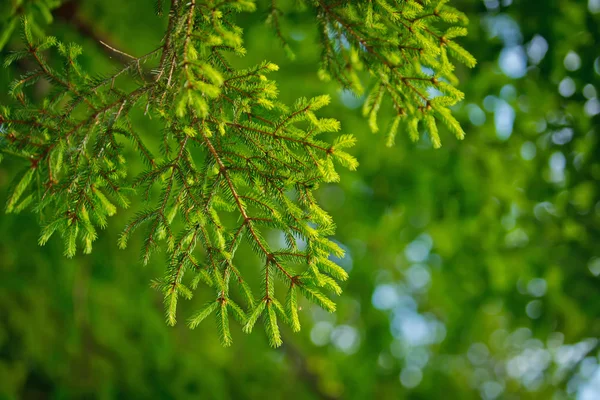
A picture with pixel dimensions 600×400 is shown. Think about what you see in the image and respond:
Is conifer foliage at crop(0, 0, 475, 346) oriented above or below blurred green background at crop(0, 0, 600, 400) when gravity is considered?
above

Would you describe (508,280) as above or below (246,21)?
below

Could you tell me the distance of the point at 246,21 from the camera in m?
3.56

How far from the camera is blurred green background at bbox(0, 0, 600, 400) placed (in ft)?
11.7

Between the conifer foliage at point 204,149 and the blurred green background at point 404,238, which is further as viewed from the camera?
the blurred green background at point 404,238

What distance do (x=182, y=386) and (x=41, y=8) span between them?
4367 millimetres

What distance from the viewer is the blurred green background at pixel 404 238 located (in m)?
3.58

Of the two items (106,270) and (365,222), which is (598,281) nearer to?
(365,222)

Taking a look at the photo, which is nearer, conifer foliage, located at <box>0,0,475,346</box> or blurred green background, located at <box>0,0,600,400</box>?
conifer foliage, located at <box>0,0,475,346</box>

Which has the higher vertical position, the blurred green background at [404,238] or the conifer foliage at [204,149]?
the conifer foliage at [204,149]

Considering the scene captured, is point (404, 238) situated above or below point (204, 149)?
below

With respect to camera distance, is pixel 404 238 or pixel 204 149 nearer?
pixel 204 149

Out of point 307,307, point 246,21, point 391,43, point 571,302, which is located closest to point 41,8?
point 391,43

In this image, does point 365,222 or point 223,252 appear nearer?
point 223,252

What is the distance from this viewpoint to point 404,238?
5.16 meters
